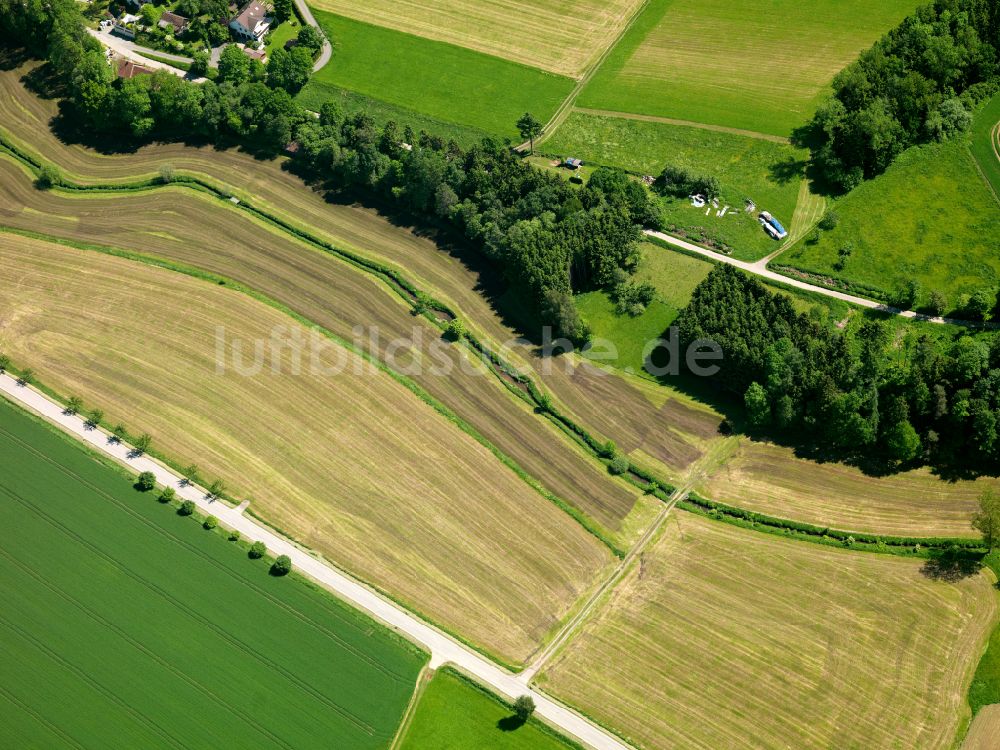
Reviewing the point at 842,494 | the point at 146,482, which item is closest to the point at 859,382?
the point at 842,494

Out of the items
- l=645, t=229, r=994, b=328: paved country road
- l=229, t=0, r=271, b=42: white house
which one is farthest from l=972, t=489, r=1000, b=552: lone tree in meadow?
l=229, t=0, r=271, b=42: white house

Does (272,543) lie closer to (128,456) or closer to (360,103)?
(128,456)

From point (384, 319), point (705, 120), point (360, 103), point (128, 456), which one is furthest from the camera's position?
point (360, 103)

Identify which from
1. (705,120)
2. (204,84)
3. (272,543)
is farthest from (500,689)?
(204,84)

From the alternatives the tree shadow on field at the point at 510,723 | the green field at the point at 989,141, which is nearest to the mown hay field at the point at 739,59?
the green field at the point at 989,141

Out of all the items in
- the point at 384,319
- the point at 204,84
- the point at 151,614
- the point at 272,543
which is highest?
the point at 204,84

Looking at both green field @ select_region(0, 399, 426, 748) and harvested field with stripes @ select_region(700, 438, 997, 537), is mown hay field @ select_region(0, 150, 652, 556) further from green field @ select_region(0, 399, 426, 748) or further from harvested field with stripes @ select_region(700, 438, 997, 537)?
green field @ select_region(0, 399, 426, 748)

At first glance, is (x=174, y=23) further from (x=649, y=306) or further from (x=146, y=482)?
(x=649, y=306)
